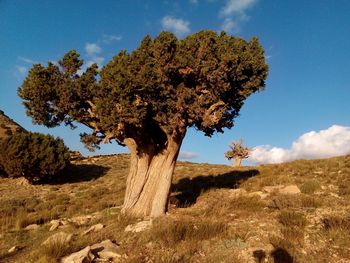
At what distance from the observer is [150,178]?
1611cm

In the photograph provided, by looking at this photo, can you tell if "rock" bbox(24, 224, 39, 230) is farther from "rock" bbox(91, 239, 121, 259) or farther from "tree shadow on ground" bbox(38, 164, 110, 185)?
"tree shadow on ground" bbox(38, 164, 110, 185)

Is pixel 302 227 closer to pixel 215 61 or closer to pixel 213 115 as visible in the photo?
pixel 213 115

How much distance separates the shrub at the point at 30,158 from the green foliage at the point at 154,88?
1882cm

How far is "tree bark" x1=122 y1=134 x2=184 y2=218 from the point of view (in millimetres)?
15516

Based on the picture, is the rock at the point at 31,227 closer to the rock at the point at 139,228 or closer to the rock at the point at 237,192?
the rock at the point at 139,228

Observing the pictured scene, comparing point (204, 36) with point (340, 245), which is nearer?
point (340, 245)

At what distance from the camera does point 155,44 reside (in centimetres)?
1421

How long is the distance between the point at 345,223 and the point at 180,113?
728cm

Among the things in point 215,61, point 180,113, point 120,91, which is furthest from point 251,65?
point 120,91

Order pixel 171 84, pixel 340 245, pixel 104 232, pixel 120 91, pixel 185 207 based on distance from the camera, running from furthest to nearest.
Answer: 1. pixel 185 207
2. pixel 171 84
3. pixel 120 91
4. pixel 104 232
5. pixel 340 245

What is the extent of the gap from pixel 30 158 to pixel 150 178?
864 inches

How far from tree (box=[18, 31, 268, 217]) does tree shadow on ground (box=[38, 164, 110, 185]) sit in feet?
65.9

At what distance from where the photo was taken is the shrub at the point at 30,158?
109ft

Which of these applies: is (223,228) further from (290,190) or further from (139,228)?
(290,190)
